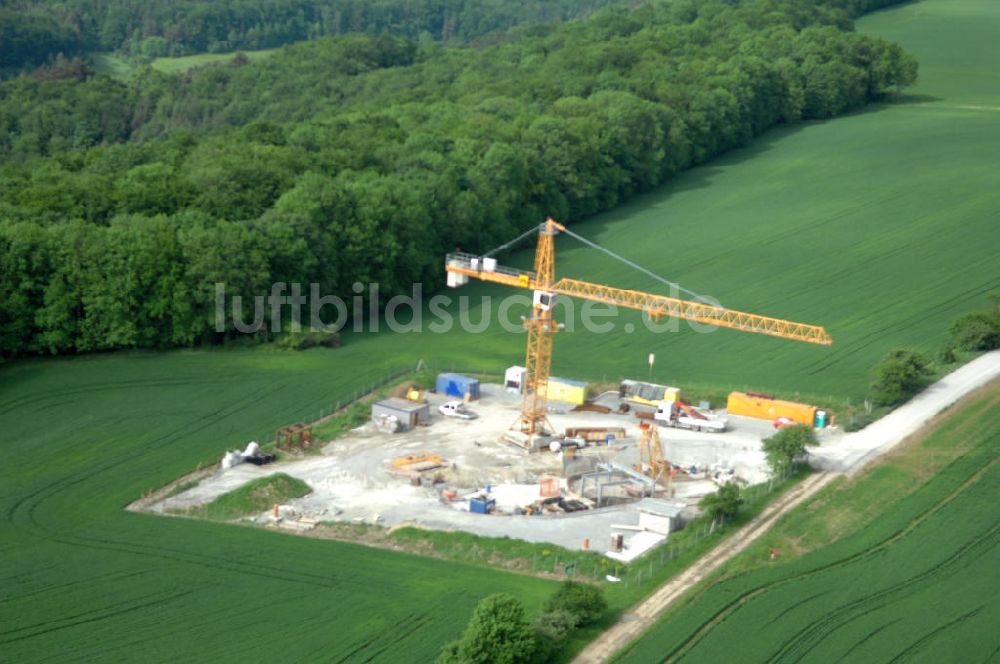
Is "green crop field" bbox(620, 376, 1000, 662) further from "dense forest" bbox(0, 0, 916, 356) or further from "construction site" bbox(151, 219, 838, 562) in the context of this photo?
"dense forest" bbox(0, 0, 916, 356)

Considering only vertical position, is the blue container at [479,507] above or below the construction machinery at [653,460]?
below

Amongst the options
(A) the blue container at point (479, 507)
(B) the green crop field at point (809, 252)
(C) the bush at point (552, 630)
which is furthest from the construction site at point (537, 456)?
(C) the bush at point (552, 630)

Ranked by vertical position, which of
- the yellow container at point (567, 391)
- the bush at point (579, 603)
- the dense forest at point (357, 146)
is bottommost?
the bush at point (579, 603)

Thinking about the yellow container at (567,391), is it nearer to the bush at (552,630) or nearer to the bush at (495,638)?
the bush at (552,630)

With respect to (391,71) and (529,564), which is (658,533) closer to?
(529,564)

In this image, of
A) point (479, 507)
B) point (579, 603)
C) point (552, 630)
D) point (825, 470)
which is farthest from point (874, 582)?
point (479, 507)

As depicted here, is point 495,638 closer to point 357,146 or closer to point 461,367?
point 461,367
